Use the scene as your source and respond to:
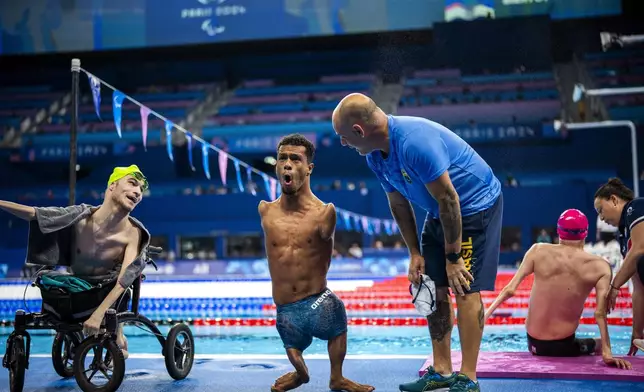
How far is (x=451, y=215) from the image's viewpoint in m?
2.73

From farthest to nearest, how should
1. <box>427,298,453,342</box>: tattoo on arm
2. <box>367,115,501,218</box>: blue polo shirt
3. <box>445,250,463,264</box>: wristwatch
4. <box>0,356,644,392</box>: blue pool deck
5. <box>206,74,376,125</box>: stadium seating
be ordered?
<box>206,74,376,125</box>: stadium seating < <box>0,356,644,392</box>: blue pool deck < <box>427,298,453,342</box>: tattoo on arm < <box>445,250,463,264</box>: wristwatch < <box>367,115,501,218</box>: blue polo shirt

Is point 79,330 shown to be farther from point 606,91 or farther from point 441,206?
point 606,91

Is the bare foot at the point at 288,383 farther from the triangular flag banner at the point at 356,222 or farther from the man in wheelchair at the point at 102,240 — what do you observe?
the triangular flag banner at the point at 356,222

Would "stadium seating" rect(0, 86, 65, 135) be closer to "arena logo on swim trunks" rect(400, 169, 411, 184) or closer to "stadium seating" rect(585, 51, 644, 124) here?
"stadium seating" rect(585, 51, 644, 124)

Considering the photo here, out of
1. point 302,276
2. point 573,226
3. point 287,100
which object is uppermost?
point 287,100

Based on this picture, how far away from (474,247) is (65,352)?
7.83 feet

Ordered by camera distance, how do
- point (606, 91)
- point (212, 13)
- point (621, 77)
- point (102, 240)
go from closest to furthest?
1. point (102, 240)
2. point (606, 91)
3. point (621, 77)
4. point (212, 13)

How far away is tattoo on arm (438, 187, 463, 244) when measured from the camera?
107 inches

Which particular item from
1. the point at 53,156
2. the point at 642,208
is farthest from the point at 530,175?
the point at 642,208

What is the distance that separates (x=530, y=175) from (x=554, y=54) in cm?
553

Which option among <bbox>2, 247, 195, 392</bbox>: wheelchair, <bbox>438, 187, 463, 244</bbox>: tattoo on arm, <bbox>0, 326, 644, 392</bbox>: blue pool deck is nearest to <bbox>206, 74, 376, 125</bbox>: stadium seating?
<bbox>0, 326, 644, 392</bbox>: blue pool deck

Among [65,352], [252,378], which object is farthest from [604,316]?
[65,352]

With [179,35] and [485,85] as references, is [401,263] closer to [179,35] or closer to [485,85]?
[485,85]

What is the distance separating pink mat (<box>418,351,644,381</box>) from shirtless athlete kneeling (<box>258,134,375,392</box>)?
645mm
